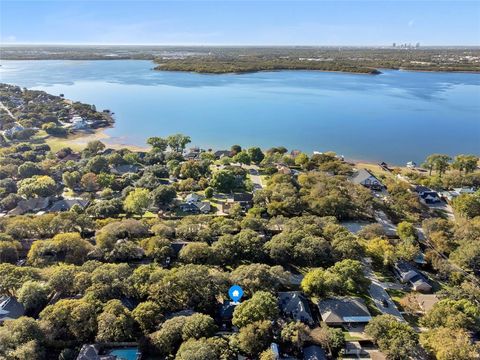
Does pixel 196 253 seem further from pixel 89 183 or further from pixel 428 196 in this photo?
pixel 428 196

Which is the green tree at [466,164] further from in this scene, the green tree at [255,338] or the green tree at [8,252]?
the green tree at [8,252]

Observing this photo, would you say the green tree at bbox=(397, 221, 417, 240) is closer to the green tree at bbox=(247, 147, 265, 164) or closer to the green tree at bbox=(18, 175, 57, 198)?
the green tree at bbox=(247, 147, 265, 164)

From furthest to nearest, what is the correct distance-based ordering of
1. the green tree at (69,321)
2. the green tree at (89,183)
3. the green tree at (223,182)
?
the green tree at (89,183)
the green tree at (223,182)
the green tree at (69,321)

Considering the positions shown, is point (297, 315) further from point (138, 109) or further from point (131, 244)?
point (138, 109)

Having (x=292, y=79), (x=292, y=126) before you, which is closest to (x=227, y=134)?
(x=292, y=126)

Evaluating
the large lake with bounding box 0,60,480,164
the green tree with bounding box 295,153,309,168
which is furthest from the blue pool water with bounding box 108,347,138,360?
the large lake with bounding box 0,60,480,164

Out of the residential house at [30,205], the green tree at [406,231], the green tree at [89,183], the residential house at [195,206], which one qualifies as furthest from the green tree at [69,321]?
the green tree at [406,231]
